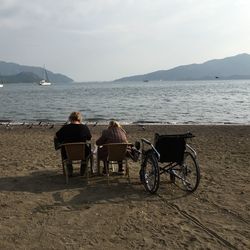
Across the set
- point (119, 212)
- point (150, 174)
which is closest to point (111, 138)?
point (150, 174)

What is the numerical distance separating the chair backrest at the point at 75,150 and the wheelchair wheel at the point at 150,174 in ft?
4.16

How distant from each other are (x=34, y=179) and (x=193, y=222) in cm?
388

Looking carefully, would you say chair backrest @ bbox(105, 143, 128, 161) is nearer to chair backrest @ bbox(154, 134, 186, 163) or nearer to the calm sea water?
chair backrest @ bbox(154, 134, 186, 163)

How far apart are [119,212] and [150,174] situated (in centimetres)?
141

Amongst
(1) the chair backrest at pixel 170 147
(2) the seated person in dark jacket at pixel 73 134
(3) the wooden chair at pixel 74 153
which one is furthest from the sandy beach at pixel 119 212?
(2) the seated person in dark jacket at pixel 73 134

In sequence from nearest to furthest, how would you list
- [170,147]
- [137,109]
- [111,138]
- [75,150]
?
[170,147] < [75,150] < [111,138] < [137,109]

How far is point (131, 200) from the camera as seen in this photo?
735 cm

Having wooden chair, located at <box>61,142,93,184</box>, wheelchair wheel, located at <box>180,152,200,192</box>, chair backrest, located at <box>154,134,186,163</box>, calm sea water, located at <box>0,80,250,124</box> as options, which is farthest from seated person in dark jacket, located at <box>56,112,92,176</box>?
calm sea water, located at <box>0,80,250,124</box>

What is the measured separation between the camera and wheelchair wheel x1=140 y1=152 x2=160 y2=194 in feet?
24.9

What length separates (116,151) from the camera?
844 cm

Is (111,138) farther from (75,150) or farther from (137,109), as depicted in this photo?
(137,109)

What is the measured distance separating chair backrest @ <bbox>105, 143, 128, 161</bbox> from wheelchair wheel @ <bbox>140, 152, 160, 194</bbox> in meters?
0.52

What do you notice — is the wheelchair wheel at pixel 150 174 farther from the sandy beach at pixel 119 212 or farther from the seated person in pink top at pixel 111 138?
the seated person in pink top at pixel 111 138

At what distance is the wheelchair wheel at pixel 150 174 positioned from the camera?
24.9 feet
